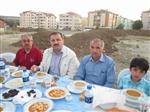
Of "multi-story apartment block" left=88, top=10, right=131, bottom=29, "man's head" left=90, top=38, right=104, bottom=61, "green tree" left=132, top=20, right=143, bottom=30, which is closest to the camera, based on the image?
"man's head" left=90, top=38, right=104, bottom=61

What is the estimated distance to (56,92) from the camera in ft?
4.26

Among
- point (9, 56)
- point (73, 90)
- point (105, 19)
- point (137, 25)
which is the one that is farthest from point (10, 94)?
point (105, 19)

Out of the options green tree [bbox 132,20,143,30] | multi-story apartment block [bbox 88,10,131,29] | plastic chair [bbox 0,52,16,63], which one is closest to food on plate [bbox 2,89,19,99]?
plastic chair [bbox 0,52,16,63]

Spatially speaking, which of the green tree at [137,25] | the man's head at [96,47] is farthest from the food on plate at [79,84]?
the green tree at [137,25]

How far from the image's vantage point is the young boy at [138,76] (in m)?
1.40

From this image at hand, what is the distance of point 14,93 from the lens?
1262 mm

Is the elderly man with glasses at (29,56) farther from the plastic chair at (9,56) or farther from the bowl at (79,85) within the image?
the bowl at (79,85)

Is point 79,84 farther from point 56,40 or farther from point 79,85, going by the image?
point 56,40

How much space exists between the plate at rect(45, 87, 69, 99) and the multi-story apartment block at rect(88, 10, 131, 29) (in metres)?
24.1

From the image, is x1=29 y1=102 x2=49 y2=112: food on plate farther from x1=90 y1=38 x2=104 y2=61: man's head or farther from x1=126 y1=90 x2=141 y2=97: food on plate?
x1=90 y1=38 x2=104 y2=61: man's head

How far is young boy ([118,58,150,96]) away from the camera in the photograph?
140 centimetres

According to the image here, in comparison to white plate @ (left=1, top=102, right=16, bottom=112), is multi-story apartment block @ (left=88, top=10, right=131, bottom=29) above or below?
above

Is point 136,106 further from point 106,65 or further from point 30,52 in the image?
point 30,52

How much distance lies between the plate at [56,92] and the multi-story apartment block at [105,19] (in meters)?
24.1
